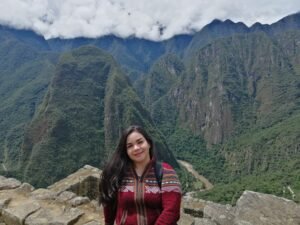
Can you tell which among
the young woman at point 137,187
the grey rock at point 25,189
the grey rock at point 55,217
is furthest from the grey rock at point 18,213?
the young woman at point 137,187

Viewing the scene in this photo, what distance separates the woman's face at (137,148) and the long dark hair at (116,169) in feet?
0.14

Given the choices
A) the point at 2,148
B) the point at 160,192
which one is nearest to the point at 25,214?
the point at 160,192

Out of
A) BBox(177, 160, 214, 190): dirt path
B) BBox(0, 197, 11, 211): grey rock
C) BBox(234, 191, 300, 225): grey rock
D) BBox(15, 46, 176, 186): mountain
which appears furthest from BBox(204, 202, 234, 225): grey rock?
BBox(177, 160, 214, 190): dirt path

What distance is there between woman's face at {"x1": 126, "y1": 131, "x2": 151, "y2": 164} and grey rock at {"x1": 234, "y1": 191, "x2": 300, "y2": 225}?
156 cm

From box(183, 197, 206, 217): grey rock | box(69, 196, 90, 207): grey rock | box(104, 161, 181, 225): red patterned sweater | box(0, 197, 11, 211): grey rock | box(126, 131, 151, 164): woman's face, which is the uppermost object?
box(126, 131, 151, 164): woman's face

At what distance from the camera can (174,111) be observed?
461 ft

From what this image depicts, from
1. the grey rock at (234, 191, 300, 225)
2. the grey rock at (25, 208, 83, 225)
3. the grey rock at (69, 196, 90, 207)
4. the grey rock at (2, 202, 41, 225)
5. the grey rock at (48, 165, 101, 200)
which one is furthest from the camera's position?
the grey rock at (48, 165, 101, 200)

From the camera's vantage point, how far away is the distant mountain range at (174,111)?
7194 cm

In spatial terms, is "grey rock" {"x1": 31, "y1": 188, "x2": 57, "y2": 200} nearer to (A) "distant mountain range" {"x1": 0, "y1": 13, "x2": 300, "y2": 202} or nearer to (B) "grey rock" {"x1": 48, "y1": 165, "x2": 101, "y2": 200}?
(B) "grey rock" {"x1": 48, "y1": 165, "x2": 101, "y2": 200}

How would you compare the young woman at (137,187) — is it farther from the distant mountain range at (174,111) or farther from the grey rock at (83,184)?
the distant mountain range at (174,111)

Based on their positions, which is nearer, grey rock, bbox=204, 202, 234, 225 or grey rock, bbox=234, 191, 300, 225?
grey rock, bbox=234, 191, 300, 225

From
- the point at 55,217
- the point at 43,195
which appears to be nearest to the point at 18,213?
the point at 55,217

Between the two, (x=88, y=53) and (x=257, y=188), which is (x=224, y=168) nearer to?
(x=257, y=188)

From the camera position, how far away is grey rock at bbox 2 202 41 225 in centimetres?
523
